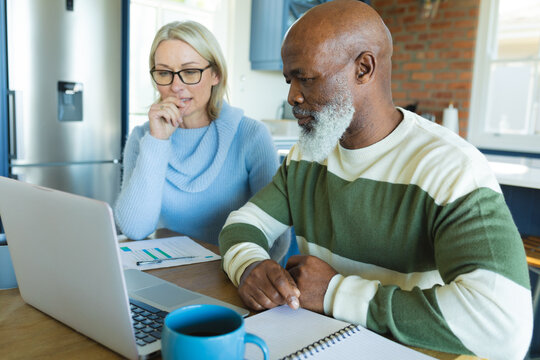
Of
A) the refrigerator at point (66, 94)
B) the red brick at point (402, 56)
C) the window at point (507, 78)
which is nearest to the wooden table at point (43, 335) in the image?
the refrigerator at point (66, 94)

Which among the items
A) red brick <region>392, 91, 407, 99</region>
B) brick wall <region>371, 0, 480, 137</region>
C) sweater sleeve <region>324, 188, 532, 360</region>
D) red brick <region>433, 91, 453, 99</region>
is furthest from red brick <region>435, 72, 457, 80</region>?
sweater sleeve <region>324, 188, 532, 360</region>

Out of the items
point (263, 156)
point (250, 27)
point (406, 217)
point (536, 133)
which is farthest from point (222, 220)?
point (536, 133)

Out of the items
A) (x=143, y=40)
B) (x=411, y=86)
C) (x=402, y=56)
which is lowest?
(x=411, y=86)

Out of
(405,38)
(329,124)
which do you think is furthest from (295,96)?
(405,38)

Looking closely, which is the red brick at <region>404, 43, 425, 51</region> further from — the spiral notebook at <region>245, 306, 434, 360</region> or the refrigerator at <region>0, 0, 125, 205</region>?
the spiral notebook at <region>245, 306, 434, 360</region>

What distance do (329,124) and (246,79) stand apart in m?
3.31

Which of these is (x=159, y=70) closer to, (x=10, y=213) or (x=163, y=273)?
(x=163, y=273)

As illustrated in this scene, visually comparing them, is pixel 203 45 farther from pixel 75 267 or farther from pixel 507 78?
pixel 507 78

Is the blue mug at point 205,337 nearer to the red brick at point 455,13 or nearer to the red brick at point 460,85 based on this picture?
the red brick at point 460,85

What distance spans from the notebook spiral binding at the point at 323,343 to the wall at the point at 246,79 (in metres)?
3.47

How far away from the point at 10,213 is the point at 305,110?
1.90 ft

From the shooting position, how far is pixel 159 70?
1.48 metres

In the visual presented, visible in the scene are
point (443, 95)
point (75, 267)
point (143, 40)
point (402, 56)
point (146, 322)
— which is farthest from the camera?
point (402, 56)

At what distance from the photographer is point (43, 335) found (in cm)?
70
